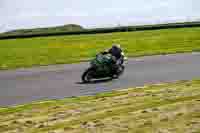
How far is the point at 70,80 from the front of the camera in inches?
749

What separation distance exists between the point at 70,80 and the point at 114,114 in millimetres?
7668

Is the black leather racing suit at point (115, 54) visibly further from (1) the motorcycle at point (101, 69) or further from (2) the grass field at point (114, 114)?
(2) the grass field at point (114, 114)

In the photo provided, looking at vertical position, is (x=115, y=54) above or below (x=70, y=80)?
above

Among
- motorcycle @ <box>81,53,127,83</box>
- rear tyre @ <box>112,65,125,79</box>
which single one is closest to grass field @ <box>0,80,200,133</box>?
motorcycle @ <box>81,53,127,83</box>

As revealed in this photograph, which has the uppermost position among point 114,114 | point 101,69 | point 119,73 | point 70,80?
point 101,69

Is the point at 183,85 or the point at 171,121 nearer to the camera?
the point at 171,121

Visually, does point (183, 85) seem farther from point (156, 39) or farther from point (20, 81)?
point (156, 39)

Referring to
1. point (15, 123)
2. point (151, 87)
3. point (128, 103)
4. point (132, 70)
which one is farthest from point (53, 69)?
point (15, 123)

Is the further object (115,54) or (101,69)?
(115,54)

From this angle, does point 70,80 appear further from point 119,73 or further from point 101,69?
point 119,73

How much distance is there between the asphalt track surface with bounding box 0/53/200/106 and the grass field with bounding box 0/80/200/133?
1506 mm

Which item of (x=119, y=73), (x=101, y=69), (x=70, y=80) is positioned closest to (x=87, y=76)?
(x=70, y=80)

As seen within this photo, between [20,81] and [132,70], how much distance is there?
18.8 feet

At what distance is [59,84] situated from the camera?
1792cm
